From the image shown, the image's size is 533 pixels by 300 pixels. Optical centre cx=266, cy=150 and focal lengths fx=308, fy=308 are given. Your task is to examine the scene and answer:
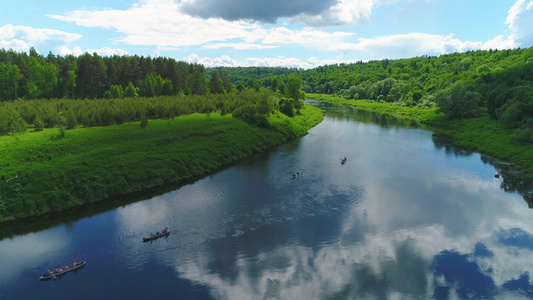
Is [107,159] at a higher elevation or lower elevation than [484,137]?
lower

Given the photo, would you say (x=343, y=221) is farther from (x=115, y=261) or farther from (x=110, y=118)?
(x=110, y=118)

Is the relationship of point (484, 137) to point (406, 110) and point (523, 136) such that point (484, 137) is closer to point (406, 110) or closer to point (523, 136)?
point (523, 136)

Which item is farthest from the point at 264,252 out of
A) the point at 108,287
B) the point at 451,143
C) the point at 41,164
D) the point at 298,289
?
the point at 451,143

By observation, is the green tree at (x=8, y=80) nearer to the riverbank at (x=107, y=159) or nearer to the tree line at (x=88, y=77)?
the tree line at (x=88, y=77)

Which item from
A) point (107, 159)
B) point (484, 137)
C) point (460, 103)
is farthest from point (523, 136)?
point (107, 159)

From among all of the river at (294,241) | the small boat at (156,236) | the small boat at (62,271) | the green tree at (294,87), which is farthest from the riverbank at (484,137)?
the small boat at (62,271)
